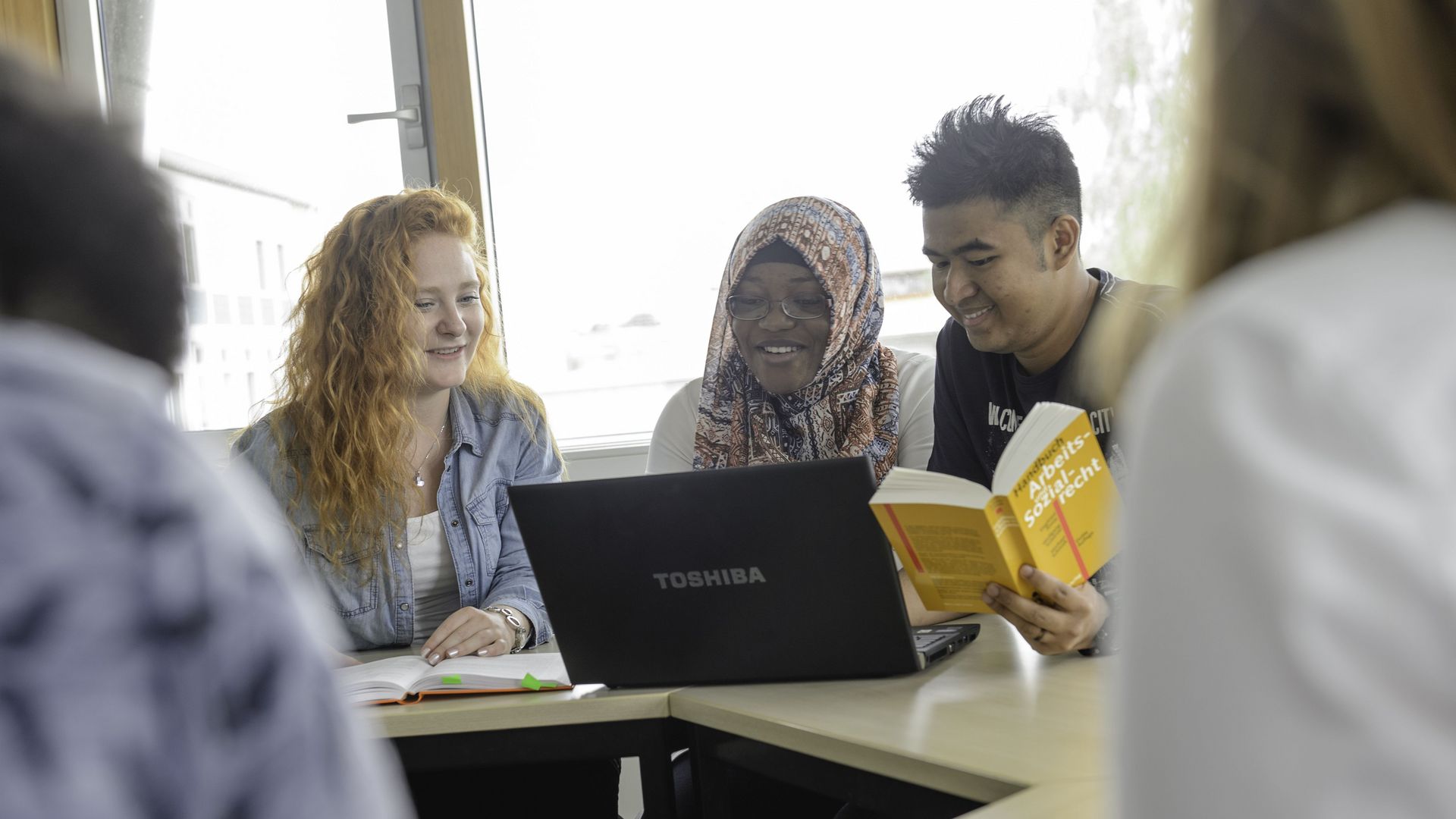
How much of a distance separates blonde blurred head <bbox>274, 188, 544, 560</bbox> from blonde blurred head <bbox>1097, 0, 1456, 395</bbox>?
184 cm

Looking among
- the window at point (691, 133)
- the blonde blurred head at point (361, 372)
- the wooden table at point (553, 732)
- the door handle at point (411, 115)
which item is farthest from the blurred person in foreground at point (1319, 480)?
the door handle at point (411, 115)

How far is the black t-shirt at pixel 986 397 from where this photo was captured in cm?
198

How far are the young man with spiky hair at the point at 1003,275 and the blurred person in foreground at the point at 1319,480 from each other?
1.59 m

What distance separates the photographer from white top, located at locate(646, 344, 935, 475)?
7.29 feet

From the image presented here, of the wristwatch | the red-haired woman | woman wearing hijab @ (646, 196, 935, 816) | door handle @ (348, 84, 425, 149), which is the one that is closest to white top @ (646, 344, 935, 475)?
woman wearing hijab @ (646, 196, 935, 816)

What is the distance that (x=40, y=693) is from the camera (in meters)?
0.33

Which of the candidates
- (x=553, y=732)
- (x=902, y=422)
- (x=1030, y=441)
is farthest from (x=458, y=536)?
(x=1030, y=441)

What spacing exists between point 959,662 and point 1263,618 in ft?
3.92

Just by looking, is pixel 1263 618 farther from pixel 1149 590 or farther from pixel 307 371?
pixel 307 371

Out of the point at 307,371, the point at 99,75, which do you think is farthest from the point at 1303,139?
the point at 99,75

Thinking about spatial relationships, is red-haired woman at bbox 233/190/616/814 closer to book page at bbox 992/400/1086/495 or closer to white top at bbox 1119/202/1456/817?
book page at bbox 992/400/1086/495

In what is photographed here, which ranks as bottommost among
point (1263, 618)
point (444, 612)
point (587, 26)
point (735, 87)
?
point (444, 612)

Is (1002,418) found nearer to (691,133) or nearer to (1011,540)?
(1011,540)

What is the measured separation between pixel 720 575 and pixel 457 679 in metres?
0.41
